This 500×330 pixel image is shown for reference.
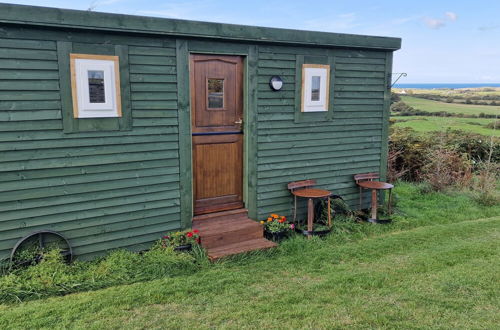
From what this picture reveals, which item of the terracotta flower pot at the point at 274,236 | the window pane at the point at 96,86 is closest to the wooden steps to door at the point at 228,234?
the terracotta flower pot at the point at 274,236

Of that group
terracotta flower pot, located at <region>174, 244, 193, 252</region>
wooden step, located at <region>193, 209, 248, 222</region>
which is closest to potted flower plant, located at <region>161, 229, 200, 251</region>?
terracotta flower pot, located at <region>174, 244, 193, 252</region>

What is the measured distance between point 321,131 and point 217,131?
172 cm

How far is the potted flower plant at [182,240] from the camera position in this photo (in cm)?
500

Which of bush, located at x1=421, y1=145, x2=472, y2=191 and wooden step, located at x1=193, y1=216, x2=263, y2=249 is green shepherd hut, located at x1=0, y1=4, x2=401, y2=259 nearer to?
wooden step, located at x1=193, y1=216, x2=263, y2=249

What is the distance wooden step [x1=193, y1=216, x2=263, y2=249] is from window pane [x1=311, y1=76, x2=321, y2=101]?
2.10m

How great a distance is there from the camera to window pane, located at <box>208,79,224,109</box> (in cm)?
551

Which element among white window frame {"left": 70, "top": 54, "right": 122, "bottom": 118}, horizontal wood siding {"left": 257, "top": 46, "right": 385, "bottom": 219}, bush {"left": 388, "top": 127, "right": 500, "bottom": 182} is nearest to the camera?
white window frame {"left": 70, "top": 54, "right": 122, "bottom": 118}

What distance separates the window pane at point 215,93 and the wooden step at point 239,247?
1.86 meters

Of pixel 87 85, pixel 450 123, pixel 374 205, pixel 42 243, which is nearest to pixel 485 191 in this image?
pixel 374 205

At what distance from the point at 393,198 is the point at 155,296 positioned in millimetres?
5188

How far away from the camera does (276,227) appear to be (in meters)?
5.62

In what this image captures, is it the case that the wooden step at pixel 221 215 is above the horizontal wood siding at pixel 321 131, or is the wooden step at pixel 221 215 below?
below

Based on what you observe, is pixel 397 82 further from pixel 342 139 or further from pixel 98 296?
pixel 98 296

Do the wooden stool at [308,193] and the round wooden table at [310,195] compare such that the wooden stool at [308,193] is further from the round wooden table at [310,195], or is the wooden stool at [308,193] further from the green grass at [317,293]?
the green grass at [317,293]
